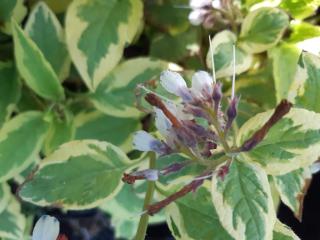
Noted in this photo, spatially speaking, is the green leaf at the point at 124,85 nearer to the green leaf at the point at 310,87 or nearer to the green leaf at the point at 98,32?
the green leaf at the point at 98,32

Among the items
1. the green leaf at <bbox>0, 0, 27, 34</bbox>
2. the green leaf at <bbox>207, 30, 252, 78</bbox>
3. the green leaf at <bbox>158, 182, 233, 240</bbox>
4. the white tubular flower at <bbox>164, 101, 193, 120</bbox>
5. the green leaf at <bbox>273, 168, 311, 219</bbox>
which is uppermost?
the white tubular flower at <bbox>164, 101, 193, 120</bbox>

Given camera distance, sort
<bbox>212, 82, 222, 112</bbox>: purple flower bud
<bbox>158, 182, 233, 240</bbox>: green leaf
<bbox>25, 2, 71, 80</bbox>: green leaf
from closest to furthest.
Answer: <bbox>212, 82, 222, 112</bbox>: purple flower bud → <bbox>158, 182, 233, 240</bbox>: green leaf → <bbox>25, 2, 71, 80</bbox>: green leaf

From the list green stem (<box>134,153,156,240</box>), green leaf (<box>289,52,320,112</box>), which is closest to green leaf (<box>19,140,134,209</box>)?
green stem (<box>134,153,156,240</box>)

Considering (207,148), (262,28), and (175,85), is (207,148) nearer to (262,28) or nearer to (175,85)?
(175,85)

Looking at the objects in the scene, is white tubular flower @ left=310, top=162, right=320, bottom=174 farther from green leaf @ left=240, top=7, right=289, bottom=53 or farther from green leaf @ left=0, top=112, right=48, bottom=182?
green leaf @ left=0, top=112, right=48, bottom=182

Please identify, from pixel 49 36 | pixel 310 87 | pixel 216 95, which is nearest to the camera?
pixel 216 95

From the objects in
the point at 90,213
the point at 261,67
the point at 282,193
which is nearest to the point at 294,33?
the point at 261,67

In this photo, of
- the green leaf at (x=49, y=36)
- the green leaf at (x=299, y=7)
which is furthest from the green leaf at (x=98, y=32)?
the green leaf at (x=299, y=7)

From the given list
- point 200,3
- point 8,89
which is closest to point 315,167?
point 200,3
